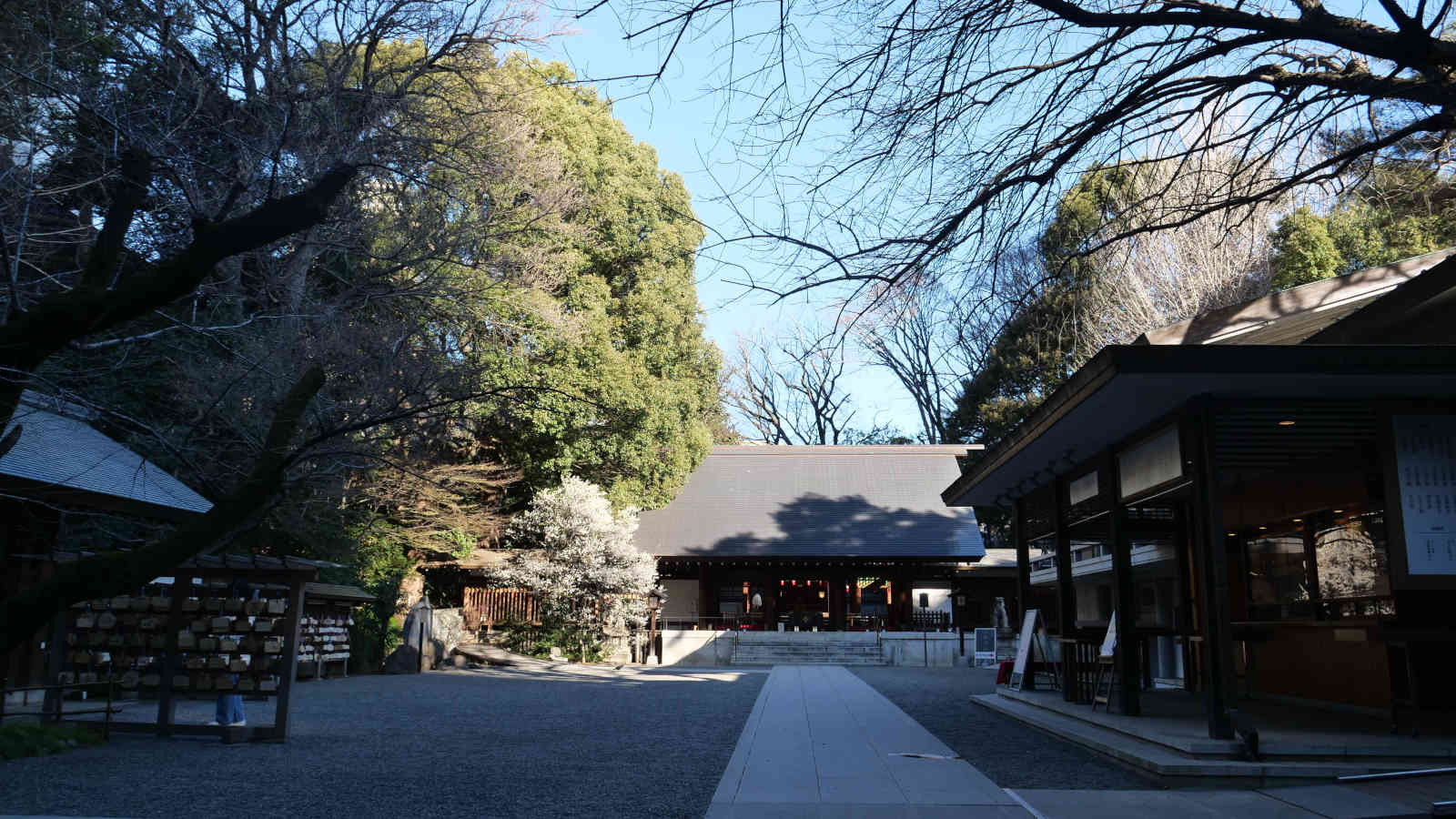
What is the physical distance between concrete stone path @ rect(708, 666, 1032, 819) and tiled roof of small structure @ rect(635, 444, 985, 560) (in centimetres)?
1559

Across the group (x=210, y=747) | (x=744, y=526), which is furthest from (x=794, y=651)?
(x=210, y=747)

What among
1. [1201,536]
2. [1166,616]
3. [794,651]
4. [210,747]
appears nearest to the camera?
[1201,536]

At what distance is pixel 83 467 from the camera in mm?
9523

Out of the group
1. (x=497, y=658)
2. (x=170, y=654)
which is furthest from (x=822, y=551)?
(x=170, y=654)

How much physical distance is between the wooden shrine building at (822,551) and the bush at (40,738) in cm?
1869

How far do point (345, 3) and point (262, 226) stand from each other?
2604mm

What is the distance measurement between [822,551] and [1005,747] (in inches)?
715

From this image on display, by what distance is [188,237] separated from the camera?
8.20m

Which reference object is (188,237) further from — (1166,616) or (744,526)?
(744,526)

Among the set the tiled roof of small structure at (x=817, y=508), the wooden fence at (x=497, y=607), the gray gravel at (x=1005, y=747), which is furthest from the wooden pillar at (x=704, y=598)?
the gray gravel at (x=1005, y=747)

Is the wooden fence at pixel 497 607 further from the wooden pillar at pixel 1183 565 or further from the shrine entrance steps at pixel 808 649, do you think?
the wooden pillar at pixel 1183 565

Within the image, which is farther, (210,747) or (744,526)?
(744,526)

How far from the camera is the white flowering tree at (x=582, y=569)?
2270 centimetres

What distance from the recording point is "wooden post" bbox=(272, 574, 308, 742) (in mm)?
8484
